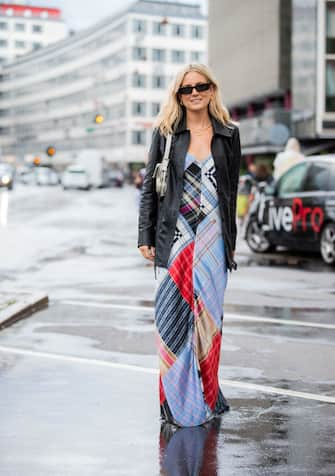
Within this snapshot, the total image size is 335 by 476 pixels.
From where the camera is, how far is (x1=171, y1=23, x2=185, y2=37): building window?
14325 centimetres

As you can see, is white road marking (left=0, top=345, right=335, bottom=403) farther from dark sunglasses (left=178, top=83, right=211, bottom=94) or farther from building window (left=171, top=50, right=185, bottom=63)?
building window (left=171, top=50, right=185, bottom=63)

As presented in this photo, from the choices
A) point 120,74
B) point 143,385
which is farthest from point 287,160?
point 120,74

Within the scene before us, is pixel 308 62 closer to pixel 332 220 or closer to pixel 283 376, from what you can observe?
pixel 332 220

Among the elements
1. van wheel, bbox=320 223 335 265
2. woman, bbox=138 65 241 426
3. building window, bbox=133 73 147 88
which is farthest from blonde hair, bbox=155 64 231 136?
building window, bbox=133 73 147 88

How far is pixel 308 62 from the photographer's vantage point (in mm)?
59750

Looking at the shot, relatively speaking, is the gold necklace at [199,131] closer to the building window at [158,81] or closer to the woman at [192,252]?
the woman at [192,252]

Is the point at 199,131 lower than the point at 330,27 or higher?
lower

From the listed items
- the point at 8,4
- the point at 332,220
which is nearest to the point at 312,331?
the point at 332,220

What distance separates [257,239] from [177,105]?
14.3 metres

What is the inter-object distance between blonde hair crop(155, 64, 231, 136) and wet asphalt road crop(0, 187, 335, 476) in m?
1.60

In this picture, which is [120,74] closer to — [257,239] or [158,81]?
[158,81]

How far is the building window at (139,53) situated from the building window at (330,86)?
82.2m

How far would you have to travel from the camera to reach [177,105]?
646 cm

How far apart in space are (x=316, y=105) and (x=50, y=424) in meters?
54.0
